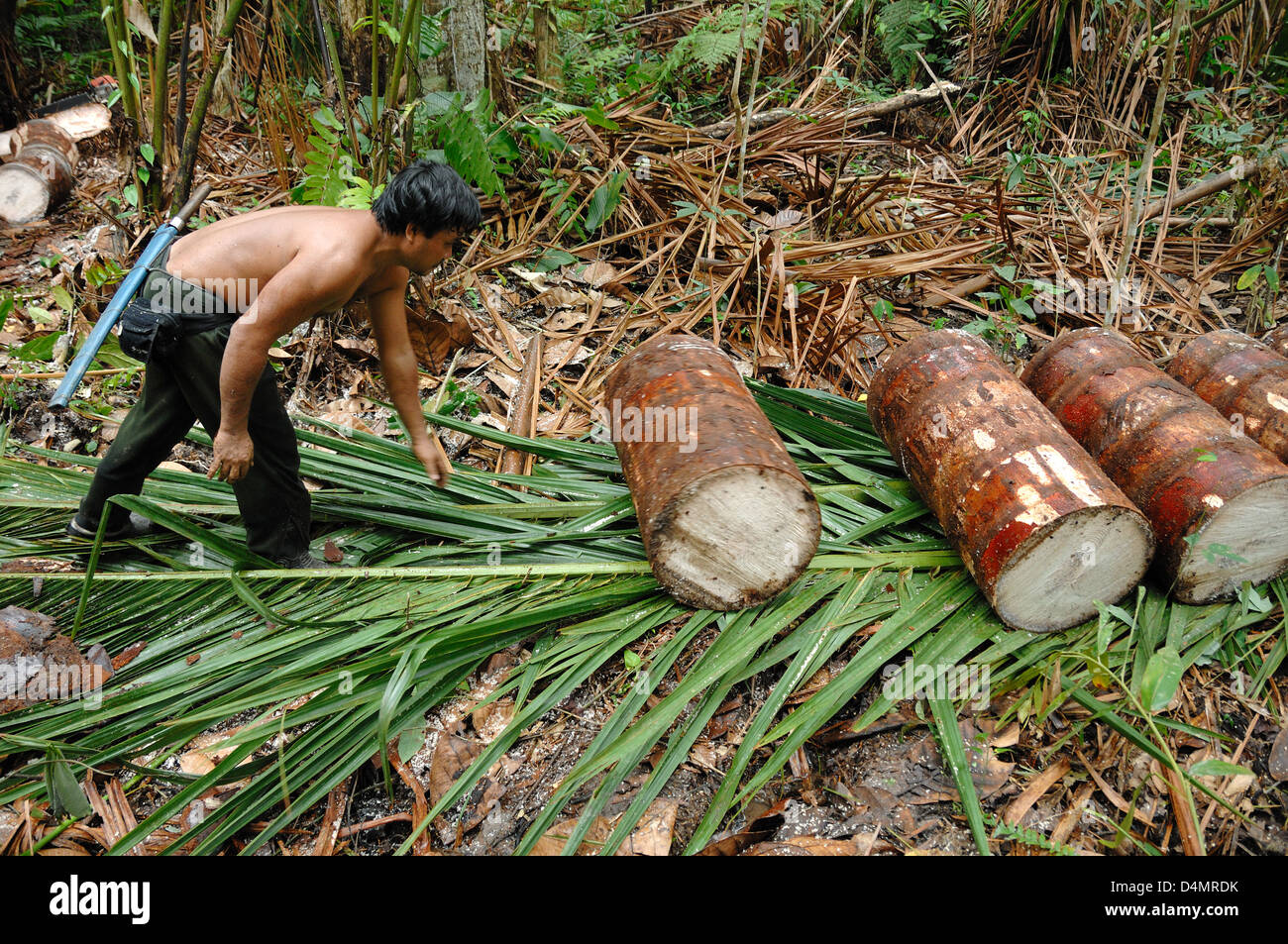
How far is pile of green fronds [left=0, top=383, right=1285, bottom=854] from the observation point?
2.02 metres

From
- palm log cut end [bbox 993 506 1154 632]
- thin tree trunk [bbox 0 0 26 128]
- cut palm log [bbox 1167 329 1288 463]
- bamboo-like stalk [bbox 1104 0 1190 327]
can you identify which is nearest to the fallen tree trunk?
bamboo-like stalk [bbox 1104 0 1190 327]

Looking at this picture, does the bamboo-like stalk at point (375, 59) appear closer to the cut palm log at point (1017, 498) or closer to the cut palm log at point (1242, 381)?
the cut palm log at point (1017, 498)

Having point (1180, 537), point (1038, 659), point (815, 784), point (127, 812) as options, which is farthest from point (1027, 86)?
point (127, 812)

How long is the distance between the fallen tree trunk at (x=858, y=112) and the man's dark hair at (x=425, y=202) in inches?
120

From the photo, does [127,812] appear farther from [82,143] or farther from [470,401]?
[82,143]

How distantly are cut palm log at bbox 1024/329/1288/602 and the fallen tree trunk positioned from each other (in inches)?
119

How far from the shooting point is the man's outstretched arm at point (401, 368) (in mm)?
2709

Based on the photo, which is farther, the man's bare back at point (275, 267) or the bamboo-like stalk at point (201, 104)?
the bamboo-like stalk at point (201, 104)

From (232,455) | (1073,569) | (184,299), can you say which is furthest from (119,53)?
(1073,569)

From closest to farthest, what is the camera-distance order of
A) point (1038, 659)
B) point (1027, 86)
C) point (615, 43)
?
point (1038, 659)
point (1027, 86)
point (615, 43)

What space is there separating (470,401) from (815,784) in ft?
7.62

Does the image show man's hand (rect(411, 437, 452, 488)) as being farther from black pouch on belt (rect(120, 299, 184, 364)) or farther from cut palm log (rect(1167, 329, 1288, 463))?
cut palm log (rect(1167, 329, 1288, 463))

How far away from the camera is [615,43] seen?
679 centimetres

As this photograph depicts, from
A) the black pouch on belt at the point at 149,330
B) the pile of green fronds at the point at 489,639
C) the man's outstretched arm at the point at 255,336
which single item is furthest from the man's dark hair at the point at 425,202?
the pile of green fronds at the point at 489,639
